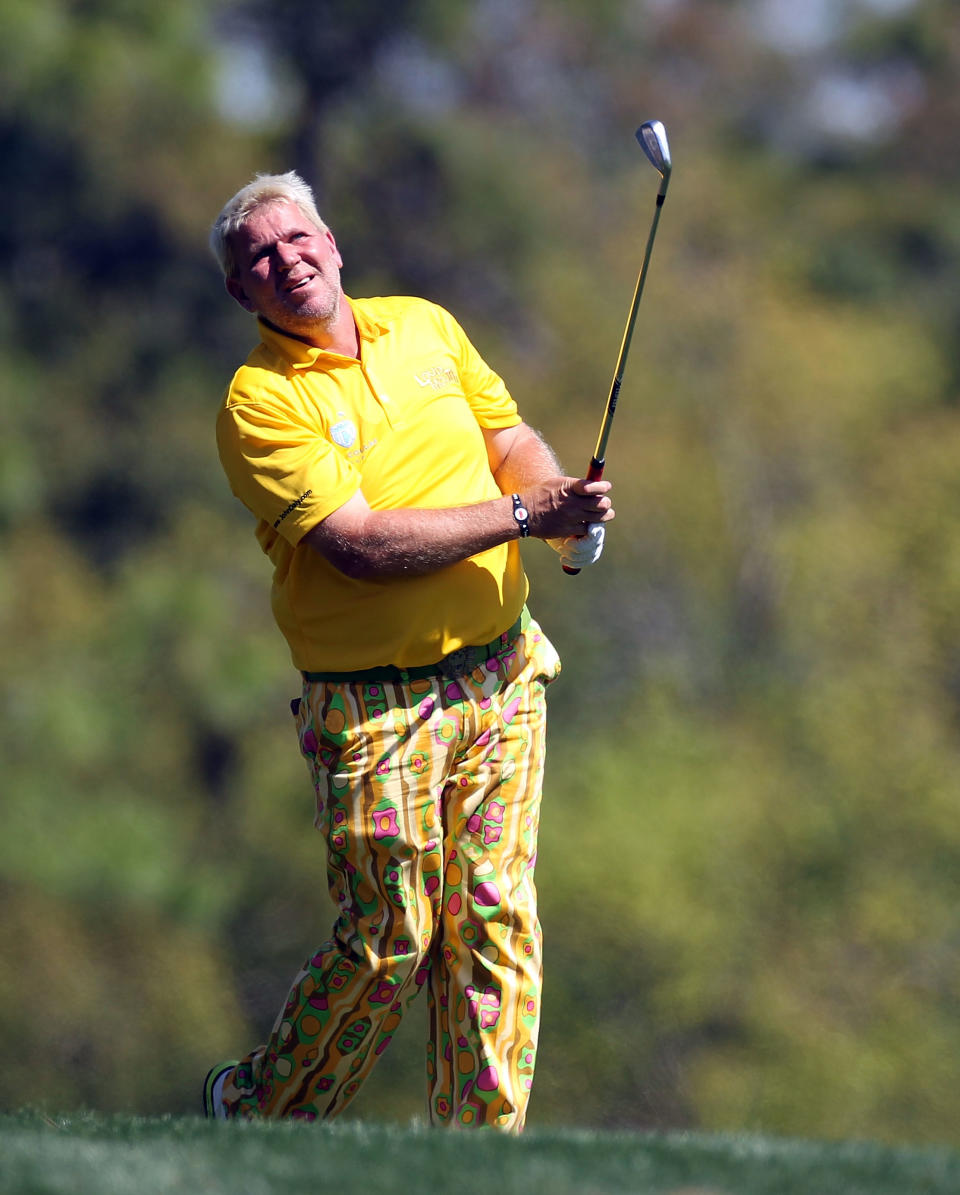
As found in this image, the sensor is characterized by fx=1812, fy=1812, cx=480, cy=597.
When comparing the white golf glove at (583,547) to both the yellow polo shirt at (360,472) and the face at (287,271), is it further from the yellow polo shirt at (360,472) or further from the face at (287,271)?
the face at (287,271)

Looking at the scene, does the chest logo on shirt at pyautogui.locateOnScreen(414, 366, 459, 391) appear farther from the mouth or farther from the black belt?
the black belt

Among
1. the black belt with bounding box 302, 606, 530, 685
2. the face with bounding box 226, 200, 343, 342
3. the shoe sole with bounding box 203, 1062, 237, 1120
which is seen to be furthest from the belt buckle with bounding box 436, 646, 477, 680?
the shoe sole with bounding box 203, 1062, 237, 1120

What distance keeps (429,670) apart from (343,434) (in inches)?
14.3

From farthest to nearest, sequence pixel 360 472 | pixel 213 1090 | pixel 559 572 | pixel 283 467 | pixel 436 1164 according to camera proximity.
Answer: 1. pixel 559 572
2. pixel 213 1090
3. pixel 360 472
4. pixel 283 467
5. pixel 436 1164

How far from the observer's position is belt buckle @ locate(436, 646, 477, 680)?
2.64 meters

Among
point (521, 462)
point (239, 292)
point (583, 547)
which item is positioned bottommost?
point (583, 547)

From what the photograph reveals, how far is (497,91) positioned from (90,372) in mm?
4455

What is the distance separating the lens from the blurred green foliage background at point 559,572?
13.1 metres

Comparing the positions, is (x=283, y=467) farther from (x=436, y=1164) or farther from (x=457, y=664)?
(x=436, y=1164)

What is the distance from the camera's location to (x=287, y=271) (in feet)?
8.60

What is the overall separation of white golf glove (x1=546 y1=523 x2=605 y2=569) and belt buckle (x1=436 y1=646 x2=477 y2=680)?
0.64 feet

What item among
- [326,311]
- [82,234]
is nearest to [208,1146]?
[326,311]

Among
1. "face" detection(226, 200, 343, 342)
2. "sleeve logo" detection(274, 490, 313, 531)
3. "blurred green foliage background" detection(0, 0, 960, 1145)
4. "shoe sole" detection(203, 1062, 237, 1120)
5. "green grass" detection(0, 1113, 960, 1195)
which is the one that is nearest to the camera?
"green grass" detection(0, 1113, 960, 1195)

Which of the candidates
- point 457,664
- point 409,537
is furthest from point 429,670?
point 409,537
